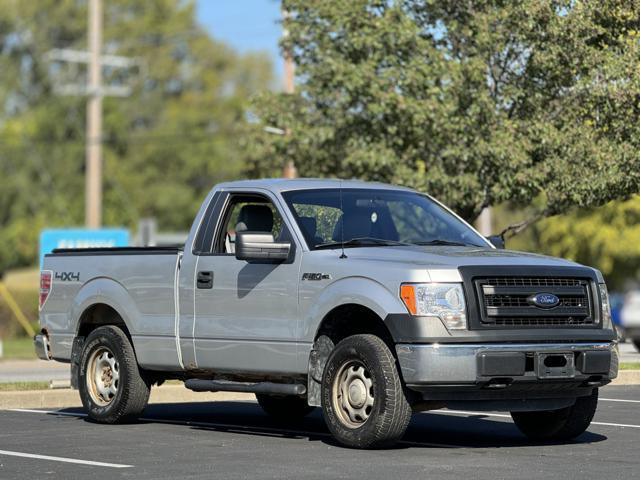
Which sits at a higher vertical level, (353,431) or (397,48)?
(397,48)

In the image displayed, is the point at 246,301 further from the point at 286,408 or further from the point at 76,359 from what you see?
the point at 76,359

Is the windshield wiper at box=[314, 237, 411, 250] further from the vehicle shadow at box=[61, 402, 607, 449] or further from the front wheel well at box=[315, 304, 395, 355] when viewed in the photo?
the vehicle shadow at box=[61, 402, 607, 449]

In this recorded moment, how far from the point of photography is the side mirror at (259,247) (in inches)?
447

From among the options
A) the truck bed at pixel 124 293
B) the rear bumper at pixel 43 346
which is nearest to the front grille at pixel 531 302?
the truck bed at pixel 124 293

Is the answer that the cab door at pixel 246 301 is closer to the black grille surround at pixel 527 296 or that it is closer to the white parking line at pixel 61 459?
the black grille surround at pixel 527 296

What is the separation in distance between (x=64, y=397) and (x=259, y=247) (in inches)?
178

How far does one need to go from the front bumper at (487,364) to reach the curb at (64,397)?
5391 mm

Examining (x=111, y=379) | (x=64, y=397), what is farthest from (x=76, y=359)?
(x=64, y=397)

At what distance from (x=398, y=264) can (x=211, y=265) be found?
212cm

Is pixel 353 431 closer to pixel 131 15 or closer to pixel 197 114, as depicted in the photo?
pixel 197 114

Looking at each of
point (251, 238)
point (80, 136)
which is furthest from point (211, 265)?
point (80, 136)

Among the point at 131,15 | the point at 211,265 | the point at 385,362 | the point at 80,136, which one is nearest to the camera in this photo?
the point at 385,362

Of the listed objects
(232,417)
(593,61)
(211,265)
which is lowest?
(232,417)

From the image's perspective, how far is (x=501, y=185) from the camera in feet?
70.3
